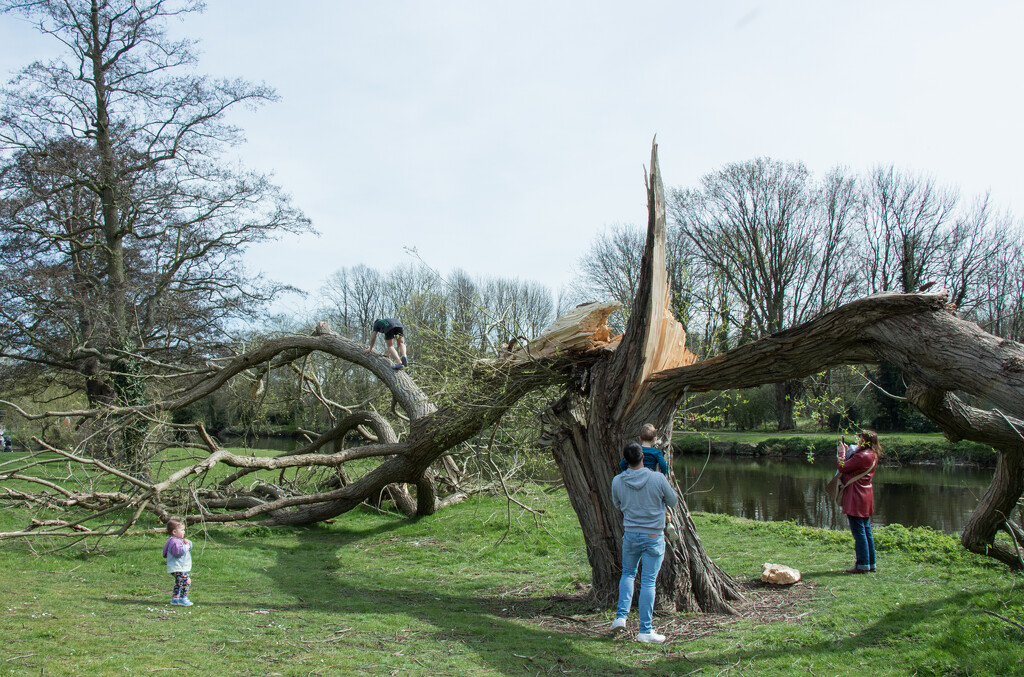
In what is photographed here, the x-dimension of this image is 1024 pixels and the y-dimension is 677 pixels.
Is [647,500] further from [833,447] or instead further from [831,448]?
[831,448]

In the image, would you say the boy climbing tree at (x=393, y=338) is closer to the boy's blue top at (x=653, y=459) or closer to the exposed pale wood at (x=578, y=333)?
the exposed pale wood at (x=578, y=333)

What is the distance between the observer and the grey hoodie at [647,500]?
6.02 m

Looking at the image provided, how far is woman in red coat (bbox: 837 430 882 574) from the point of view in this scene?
827 cm

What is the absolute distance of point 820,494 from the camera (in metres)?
20.4

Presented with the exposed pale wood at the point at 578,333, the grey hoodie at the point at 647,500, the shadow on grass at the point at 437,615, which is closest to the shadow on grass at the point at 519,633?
the shadow on grass at the point at 437,615

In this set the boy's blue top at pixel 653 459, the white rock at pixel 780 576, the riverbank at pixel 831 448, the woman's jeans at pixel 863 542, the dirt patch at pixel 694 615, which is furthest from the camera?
the riverbank at pixel 831 448

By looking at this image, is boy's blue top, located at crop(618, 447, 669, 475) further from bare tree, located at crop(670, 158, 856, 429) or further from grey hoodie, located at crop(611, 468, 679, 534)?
bare tree, located at crop(670, 158, 856, 429)

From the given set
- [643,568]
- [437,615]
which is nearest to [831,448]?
[437,615]

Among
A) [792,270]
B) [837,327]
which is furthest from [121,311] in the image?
[792,270]

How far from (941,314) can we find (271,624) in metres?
6.32

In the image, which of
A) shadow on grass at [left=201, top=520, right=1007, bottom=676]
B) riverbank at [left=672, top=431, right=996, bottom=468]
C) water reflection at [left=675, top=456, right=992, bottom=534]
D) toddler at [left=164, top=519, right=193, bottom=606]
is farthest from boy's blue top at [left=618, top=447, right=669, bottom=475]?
riverbank at [left=672, top=431, right=996, bottom=468]

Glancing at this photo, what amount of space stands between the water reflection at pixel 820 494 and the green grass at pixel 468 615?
4.51m

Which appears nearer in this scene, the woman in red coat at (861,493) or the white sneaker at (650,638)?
the white sneaker at (650,638)

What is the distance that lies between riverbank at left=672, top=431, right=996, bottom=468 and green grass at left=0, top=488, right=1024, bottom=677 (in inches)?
535
